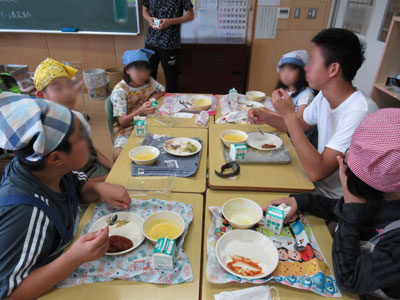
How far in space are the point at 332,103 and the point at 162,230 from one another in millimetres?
1196

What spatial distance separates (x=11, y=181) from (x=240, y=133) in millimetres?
1243

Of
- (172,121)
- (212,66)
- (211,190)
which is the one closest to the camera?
(211,190)

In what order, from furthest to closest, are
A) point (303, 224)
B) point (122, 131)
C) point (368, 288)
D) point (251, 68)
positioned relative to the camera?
point (251, 68), point (122, 131), point (303, 224), point (368, 288)

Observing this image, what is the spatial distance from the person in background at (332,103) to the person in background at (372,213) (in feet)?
1.13

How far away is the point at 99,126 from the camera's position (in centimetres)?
370

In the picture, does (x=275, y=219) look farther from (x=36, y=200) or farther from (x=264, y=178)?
(x=36, y=200)

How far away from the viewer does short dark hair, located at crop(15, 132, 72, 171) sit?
0.80m

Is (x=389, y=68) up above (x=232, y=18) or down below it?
below

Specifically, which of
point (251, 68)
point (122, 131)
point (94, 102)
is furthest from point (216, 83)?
point (122, 131)

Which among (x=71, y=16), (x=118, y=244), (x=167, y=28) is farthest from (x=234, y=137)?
(x=71, y=16)

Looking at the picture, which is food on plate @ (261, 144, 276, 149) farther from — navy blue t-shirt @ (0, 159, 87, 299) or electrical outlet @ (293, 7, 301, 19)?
electrical outlet @ (293, 7, 301, 19)

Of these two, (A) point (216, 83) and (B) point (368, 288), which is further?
(A) point (216, 83)

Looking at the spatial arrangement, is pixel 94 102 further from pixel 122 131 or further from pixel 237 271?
pixel 237 271

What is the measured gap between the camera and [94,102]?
4441 mm
